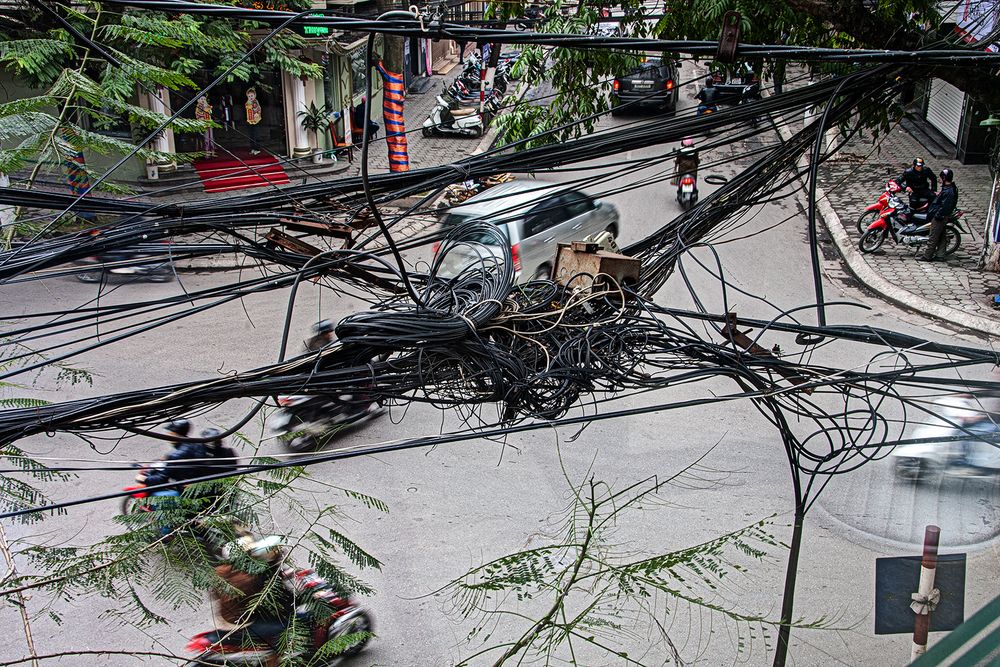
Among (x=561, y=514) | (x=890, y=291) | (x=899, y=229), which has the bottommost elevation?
(x=561, y=514)

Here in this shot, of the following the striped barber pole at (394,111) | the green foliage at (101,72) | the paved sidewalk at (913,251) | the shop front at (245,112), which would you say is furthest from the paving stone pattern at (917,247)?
the shop front at (245,112)

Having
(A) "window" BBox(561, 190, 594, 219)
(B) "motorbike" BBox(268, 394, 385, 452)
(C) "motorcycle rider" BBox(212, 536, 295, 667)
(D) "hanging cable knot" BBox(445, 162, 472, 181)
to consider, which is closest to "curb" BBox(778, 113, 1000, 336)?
(A) "window" BBox(561, 190, 594, 219)

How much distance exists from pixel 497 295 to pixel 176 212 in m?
1.64

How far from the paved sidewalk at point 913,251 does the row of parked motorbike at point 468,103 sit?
7.66 metres

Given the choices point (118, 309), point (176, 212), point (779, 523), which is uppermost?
point (176, 212)

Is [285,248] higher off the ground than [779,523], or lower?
higher

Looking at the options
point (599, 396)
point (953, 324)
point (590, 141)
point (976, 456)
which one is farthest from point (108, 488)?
point (953, 324)

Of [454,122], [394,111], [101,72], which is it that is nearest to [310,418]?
[101,72]

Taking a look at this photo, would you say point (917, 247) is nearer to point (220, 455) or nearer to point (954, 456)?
point (954, 456)

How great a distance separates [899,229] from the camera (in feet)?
42.1

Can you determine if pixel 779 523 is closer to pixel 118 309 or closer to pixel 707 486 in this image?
pixel 707 486

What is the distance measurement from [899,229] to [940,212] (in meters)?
0.83

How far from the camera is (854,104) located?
13.5ft

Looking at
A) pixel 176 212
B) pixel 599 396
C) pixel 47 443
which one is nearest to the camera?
pixel 176 212
